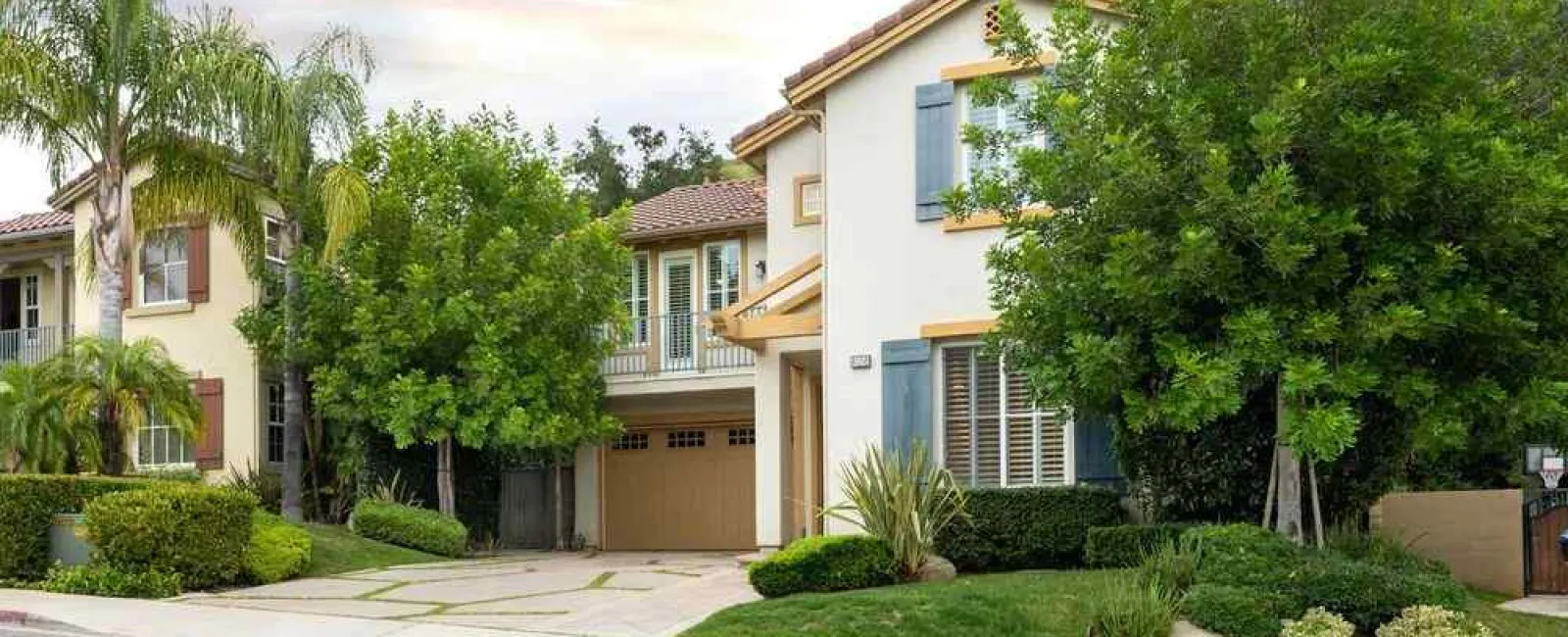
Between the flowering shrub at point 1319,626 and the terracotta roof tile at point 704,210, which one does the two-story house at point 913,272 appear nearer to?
the flowering shrub at point 1319,626

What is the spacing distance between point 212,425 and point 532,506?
527cm

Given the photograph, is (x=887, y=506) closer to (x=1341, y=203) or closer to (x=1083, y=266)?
(x=1083, y=266)

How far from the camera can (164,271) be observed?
27.6 meters

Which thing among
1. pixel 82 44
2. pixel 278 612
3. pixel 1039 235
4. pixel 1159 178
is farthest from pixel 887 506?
pixel 82 44

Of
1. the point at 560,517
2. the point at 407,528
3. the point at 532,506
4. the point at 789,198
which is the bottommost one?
the point at 560,517

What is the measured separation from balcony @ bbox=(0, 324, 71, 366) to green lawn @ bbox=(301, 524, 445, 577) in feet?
27.0

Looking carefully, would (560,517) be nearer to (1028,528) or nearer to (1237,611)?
(1028,528)

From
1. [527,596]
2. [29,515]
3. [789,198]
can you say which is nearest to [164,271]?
[29,515]

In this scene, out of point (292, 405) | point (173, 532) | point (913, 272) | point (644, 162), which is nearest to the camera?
point (173, 532)

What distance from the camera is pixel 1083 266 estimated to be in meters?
14.8

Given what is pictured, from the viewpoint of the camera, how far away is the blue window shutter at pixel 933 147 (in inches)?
743

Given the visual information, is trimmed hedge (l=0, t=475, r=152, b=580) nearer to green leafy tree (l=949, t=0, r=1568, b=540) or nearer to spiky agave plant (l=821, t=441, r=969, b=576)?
spiky agave plant (l=821, t=441, r=969, b=576)

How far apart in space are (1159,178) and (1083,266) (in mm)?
1224

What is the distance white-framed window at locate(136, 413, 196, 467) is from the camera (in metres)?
27.0
